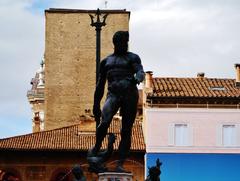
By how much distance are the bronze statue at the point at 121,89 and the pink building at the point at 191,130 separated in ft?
105

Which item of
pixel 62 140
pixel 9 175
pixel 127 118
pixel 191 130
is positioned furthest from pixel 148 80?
pixel 127 118

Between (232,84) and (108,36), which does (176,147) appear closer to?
(232,84)

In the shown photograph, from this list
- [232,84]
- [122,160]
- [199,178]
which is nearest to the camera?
[122,160]

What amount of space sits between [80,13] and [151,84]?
862 inches

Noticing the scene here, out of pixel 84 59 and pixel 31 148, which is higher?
pixel 84 59

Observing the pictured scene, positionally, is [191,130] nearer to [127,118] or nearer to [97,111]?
[97,111]

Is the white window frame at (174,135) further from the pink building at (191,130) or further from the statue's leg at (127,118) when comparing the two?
the statue's leg at (127,118)

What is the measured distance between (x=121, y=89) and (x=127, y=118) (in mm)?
547

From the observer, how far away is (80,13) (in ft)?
222

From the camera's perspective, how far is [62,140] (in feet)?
159

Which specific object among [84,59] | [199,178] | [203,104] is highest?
[84,59]

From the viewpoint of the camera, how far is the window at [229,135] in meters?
46.4

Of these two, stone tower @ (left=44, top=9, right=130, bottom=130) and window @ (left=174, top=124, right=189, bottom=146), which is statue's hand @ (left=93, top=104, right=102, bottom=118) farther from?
stone tower @ (left=44, top=9, right=130, bottom=130)

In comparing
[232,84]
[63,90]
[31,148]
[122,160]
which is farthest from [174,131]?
[122,160]
